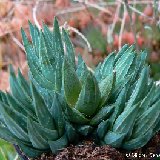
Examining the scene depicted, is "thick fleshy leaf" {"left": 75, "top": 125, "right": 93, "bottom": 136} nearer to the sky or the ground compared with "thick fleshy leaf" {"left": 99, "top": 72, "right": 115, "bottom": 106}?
nearer to the ground

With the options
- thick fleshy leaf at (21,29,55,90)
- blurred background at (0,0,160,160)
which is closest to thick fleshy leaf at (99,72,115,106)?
thick fleshy leaf at (21,29,55,90)

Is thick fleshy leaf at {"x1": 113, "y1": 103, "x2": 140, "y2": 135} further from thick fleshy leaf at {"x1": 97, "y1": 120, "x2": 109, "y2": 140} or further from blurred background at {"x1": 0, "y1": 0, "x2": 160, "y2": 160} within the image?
blurred background at {"x1": 0, "y1": 0, "x2": 160, "y2": 160}

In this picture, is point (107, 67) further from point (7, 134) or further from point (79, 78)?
point (7, 134)

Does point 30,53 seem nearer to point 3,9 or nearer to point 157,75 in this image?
point 157,75

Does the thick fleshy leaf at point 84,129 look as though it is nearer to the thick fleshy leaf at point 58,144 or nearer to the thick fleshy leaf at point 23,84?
the thick fleshy leaf at point 58,144

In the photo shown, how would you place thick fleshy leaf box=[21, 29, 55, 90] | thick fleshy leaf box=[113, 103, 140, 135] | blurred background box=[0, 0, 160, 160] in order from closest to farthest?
1. thick fleshy leaf box=[113, 103, 140, 135]
2. thick fleshy leaf box=[21, 29, 55, 90]
3. blurred background box=[0, 0, 160, 160]

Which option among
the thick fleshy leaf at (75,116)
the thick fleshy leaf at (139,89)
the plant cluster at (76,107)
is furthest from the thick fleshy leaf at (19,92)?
the thick fleshy leaf at (139,89)

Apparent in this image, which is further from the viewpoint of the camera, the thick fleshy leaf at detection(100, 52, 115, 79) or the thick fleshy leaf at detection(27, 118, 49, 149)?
the thick fleshy leaf at detection(100, 52, 115, 79)
